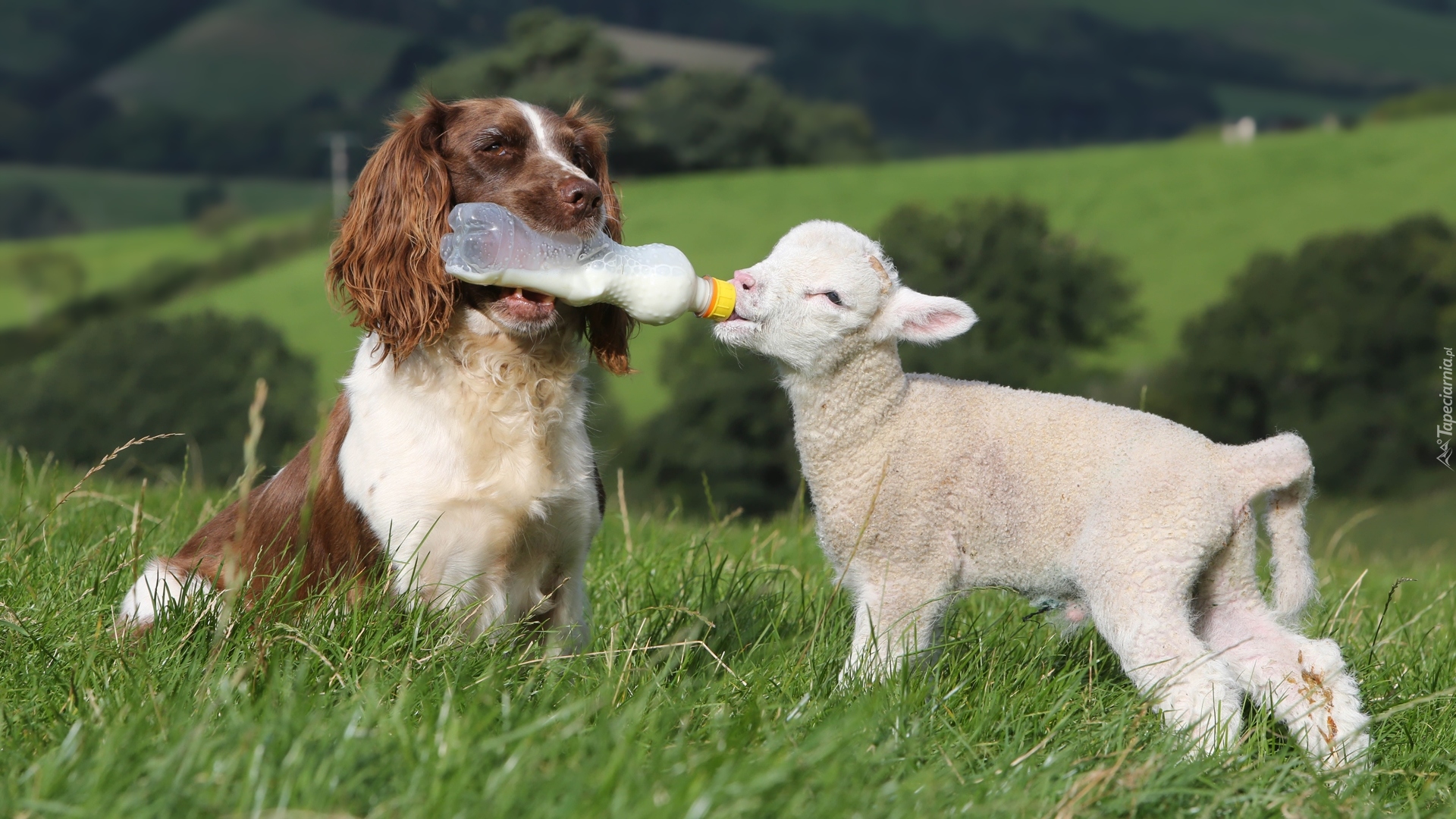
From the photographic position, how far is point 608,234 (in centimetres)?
407

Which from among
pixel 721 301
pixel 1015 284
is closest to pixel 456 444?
pixel 721 301

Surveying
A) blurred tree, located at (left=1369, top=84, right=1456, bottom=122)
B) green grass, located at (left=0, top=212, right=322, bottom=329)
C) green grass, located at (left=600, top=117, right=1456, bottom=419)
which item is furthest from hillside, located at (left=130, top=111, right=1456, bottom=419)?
blurred tree, located at (left=1369, top=84, right=1456, bottom=122)

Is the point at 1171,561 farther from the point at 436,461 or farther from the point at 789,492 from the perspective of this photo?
the point at 789,492

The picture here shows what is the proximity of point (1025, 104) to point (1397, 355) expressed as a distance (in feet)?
98.1

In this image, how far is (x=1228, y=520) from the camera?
301 cm

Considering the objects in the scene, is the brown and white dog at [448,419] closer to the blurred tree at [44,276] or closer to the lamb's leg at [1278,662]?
the lamb's leg at [1278,662]

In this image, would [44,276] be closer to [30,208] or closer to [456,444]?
[30,208]

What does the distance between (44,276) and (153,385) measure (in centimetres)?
2666

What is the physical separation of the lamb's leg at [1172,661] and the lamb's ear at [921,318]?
2.52ft

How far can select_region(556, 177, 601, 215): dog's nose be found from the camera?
3.58 meters

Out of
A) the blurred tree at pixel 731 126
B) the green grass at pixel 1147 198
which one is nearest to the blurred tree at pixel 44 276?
the green grass at pixel 1147 198

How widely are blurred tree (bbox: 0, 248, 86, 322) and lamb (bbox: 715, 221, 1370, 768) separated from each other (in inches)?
2441

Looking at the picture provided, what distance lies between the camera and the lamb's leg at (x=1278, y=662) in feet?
9.86

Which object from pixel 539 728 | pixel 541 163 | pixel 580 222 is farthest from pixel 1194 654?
pixel 541 163
